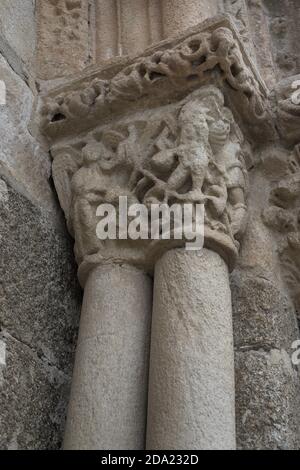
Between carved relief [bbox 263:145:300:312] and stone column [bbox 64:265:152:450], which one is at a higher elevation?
carved relief [bbox 263:145:300:312]

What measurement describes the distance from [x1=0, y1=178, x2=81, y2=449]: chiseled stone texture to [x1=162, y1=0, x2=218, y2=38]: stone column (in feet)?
2.69

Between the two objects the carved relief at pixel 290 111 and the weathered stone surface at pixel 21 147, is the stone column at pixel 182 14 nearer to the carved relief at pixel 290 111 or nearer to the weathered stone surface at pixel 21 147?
the carved relief at pixel 290 111

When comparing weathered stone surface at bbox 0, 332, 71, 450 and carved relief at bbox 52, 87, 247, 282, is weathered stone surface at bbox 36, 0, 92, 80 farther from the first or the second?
weathered stone surface at bbox 0, 332, 71, 450

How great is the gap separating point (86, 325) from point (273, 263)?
1.91 ft

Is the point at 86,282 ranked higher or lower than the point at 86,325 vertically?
higher

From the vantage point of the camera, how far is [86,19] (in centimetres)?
254

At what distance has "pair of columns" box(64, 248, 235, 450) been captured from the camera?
146 centimetres

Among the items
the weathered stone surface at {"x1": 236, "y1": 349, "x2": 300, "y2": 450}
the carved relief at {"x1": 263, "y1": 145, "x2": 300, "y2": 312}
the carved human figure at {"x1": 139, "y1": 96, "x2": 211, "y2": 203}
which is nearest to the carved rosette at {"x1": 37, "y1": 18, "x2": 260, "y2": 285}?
the carved human figure at {"x1": 139, "y1": 96, "x2": 211, "y2": 203}

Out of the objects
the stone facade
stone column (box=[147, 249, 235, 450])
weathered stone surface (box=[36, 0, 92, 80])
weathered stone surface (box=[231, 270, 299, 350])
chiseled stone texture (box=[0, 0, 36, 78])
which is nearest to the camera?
stone column (box=[147, 249, 235, 450])

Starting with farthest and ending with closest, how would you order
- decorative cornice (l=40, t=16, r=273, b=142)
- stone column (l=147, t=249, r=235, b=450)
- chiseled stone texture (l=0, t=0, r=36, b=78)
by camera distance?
chiseled stone texture (l=0, t=0, r=36, b=78), decorative cornice (l=40, t=16, r=273, b=142), stone column (l=147, t=249, r=235, b=450)

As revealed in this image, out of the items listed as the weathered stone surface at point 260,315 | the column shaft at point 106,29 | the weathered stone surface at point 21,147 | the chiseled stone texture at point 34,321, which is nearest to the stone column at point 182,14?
the column shaft at point 106,29

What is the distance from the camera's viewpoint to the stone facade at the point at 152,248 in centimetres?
156

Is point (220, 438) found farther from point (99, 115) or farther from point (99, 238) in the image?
point (99, 115)

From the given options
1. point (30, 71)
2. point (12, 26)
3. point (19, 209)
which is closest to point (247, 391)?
point (19, 209)
